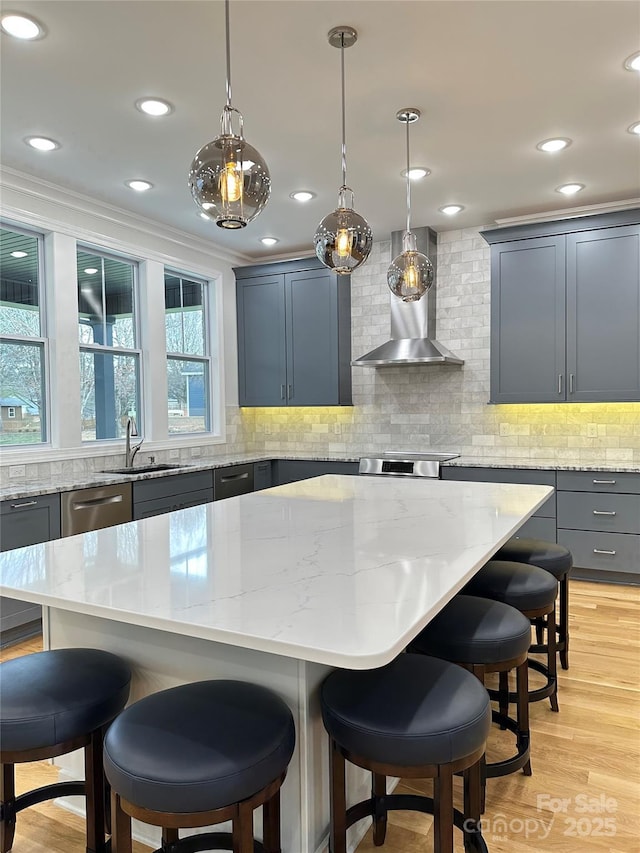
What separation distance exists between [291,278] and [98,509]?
294cm

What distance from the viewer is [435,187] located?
13.9 feet

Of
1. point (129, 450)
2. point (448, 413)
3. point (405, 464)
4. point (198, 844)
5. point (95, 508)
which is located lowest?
point (198, 844)

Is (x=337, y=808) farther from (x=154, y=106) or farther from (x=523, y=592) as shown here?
(x=154, y=106)

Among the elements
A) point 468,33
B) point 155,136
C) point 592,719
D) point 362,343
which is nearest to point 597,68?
point 468,33

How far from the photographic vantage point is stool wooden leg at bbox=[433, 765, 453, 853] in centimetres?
135

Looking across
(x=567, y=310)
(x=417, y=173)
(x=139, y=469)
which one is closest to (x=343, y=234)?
(x=417, y=173)

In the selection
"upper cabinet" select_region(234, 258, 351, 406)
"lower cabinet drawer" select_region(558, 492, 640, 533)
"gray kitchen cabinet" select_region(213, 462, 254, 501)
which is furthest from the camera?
"upper cabinet" select_region(234, 258, 351, 406)

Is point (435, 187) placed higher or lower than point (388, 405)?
higher

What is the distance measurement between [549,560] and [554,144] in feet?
7.90

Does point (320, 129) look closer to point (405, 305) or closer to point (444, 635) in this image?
point (405, 305)

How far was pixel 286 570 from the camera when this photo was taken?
5.39 feet

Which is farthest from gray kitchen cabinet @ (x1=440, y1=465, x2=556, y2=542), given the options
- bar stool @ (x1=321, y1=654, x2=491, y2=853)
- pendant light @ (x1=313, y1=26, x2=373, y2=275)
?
bar stool @ (x1=321, y1=654, x2=491, y2=853)

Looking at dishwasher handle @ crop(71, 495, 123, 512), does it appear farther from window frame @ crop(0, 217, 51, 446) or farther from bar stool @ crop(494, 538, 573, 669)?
bar stool @ crop(494, 538, 573, 669)

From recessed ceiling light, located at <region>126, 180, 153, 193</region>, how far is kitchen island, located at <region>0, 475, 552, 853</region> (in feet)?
8.75
